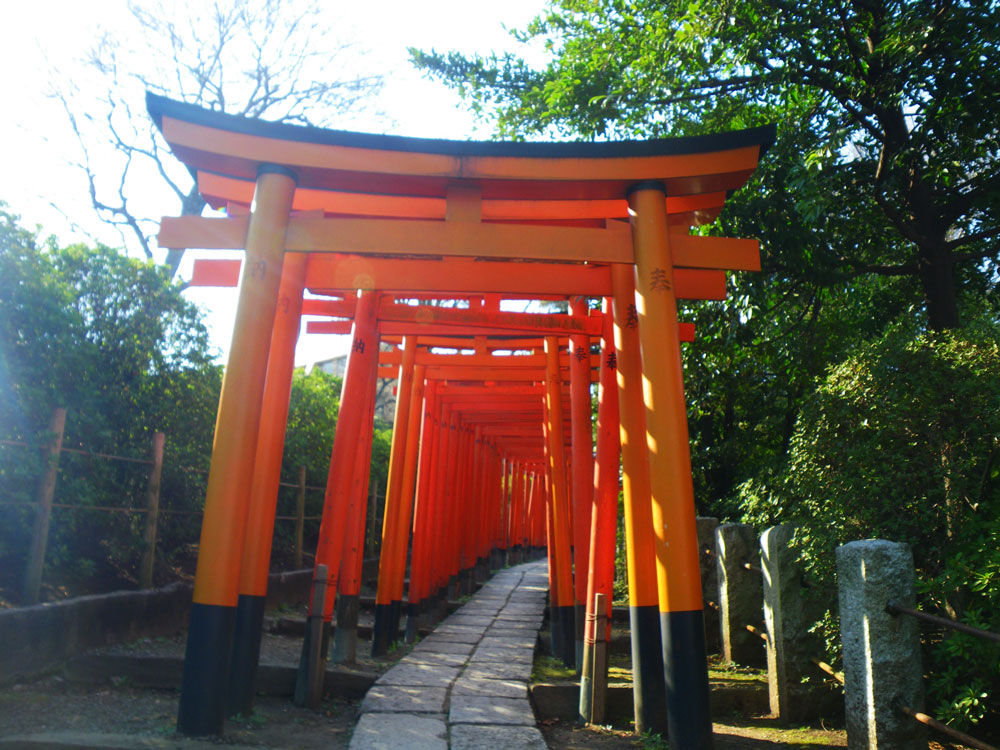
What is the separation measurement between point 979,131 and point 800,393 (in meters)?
3.25

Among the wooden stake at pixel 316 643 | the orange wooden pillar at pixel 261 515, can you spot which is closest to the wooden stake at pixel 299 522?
the wooden stake at pixel 316 643

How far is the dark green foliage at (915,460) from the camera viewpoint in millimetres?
4500

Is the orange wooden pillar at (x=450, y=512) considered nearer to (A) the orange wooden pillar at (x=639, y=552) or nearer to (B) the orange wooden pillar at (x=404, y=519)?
(B) the orange wooden pillar at (x=404, y=519)

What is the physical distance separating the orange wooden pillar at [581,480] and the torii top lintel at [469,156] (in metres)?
2.82

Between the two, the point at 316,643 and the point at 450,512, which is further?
the point at 450,512

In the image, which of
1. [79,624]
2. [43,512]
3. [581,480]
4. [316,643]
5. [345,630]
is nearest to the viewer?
[43,512]

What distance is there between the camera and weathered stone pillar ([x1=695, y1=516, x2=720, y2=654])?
820 centimetres

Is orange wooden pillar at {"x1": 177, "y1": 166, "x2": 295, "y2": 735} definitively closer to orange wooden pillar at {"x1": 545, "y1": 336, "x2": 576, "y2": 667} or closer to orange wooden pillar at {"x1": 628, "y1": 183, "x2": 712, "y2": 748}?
orange wooden pillar at {"x1": 628, "y1": 183, "x2": 712, "y2": 748}

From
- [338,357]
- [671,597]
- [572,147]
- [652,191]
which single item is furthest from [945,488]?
[338,357]

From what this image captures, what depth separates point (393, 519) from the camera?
857 centimetres

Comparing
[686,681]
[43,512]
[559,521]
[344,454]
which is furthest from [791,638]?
[43,512]

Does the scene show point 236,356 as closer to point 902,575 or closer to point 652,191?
point 652,191

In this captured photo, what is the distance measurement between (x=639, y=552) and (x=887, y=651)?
167cm

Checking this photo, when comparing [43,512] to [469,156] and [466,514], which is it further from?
[466,514]
